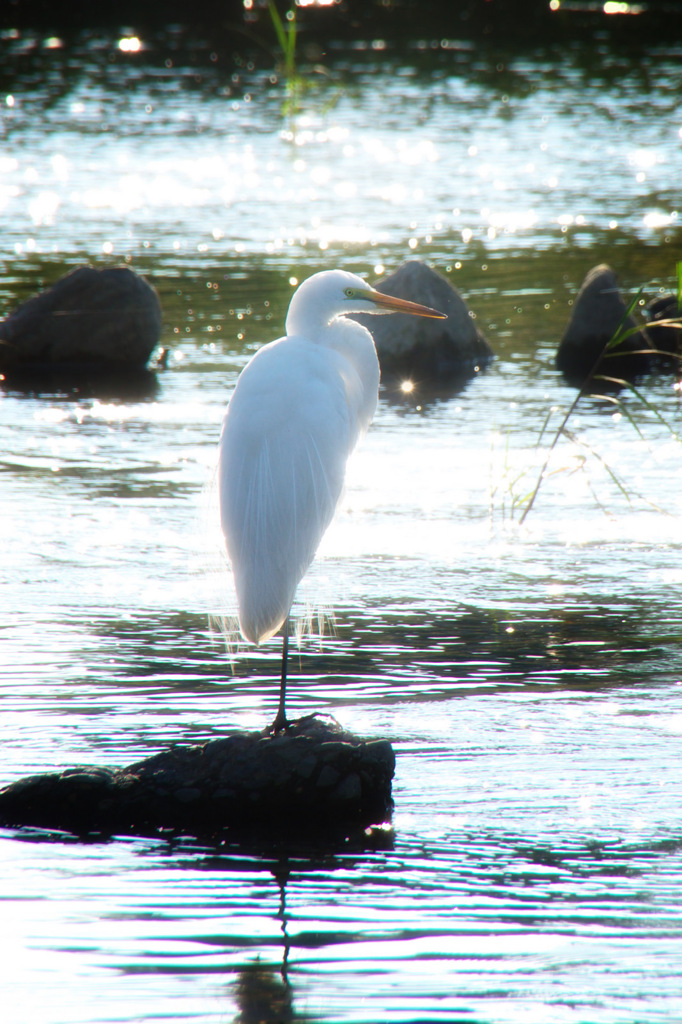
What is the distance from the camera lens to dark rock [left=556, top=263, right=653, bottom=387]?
9781mm

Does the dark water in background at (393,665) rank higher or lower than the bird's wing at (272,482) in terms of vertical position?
lower

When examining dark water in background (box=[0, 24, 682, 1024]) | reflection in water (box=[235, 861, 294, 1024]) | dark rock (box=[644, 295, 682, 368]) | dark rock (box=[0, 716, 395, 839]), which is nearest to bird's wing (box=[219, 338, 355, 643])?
dark water in background (box=[0, 24, 682, 1024])

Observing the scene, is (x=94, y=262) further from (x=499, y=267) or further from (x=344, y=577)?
A: (x=344, y=577)

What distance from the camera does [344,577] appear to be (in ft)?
19.7

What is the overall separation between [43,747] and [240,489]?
101cm

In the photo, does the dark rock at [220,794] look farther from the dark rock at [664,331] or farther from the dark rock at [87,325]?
the dark rock at [664,331]

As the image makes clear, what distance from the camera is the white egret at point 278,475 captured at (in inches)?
170

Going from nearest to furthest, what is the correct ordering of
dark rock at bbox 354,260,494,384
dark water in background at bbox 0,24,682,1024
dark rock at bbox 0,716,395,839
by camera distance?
dark water in background at bbox 0,24,682,1024 → dark rock at bbox 0,716,395,839 → dark rock at bbox 354,260,494,384

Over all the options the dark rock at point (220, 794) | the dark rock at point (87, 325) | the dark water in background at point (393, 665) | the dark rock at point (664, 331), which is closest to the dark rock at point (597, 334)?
the dark rock at point (664, 331)

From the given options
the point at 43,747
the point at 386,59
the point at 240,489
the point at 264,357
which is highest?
the point at 264,357

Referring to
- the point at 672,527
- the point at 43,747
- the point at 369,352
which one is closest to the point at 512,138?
the point at 672,527

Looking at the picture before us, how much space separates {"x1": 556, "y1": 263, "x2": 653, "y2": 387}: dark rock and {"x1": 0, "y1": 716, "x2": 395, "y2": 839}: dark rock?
630 centimetres

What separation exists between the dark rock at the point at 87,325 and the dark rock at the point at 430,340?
160 cm

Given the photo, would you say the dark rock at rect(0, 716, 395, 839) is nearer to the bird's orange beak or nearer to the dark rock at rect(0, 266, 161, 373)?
the bird's orange beak
